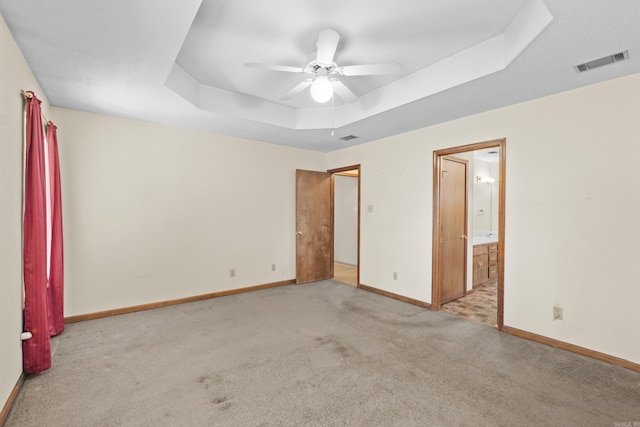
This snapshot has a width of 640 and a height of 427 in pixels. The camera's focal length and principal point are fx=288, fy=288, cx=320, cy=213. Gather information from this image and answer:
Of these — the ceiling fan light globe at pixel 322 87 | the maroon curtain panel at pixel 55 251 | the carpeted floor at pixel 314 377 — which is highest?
the ceiling fan light globe at pixel 322 87

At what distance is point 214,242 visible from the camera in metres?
4.34

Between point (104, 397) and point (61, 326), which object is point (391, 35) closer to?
point (104, 397)

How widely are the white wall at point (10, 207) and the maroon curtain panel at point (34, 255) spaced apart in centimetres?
5

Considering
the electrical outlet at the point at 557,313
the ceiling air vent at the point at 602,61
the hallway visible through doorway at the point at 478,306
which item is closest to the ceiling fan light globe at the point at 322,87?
the ceiling air vent at the point at 602,61

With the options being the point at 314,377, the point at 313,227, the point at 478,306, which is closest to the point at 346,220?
the point at 313,227

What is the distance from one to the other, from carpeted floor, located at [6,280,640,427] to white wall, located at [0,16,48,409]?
0.37 metres

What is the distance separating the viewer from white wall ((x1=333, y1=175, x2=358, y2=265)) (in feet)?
23.8

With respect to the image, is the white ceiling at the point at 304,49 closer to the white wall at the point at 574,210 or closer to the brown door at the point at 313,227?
the white wall at the point at 574,210

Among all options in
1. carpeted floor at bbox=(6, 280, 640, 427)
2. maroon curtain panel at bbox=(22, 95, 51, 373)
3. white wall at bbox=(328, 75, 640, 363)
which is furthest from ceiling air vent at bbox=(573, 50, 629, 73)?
maroon curtain panel at bbox=(22, 95, 51, 373)

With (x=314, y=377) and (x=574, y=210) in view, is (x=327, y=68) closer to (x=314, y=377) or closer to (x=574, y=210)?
(x=314, y=377)

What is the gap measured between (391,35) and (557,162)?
79.6 inches

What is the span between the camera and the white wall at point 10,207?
1828 millimetres

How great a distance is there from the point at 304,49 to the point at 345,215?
513 cm

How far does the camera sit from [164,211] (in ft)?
12.8
